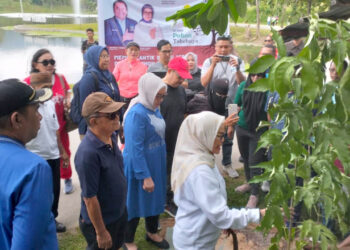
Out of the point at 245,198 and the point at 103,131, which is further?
the point at 245,198

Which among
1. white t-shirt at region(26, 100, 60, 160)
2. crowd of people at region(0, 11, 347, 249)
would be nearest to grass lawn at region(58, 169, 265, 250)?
crowd of people at region(0, 11, 347, 249)

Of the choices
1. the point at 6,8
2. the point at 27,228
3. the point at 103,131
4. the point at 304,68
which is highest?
the point at 6,8

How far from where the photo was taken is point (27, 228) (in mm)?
1562

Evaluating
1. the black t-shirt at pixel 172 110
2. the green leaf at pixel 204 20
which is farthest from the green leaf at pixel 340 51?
the black t-shirt at pixel 172 110

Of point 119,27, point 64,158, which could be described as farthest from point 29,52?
point 64,158

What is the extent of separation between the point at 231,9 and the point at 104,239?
6.23 feet

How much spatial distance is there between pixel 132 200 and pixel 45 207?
68.8 inches

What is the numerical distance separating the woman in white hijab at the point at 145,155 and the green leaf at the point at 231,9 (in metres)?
1.90

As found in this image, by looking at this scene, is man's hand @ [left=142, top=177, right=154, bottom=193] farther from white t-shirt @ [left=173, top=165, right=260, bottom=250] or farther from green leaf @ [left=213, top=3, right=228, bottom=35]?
green leaf @ [left=213, top=3, right=228, bottom=35]

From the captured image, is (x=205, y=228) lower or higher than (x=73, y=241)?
higher

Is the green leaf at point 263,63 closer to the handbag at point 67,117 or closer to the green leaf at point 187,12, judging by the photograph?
the green leaf at point 187,12

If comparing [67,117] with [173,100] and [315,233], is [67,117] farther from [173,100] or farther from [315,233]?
[315,233]

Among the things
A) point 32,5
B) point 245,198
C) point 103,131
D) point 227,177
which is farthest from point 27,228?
point 32,5

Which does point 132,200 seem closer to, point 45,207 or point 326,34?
point 45,207
